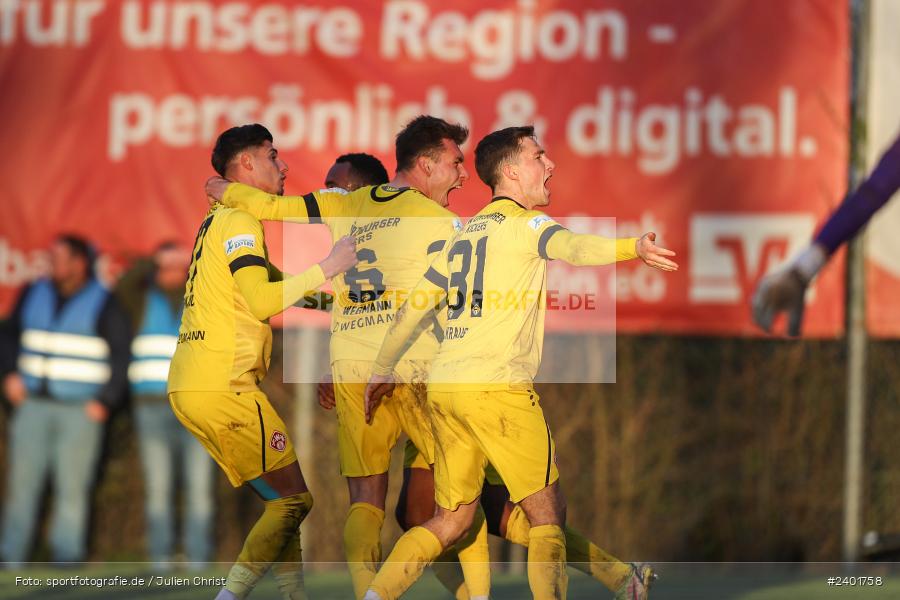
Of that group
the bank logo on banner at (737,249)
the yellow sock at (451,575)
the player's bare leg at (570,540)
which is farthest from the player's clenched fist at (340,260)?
the bank logo on banner at (737,249)

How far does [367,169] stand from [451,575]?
83.3 inches

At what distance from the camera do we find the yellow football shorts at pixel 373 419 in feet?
21.0

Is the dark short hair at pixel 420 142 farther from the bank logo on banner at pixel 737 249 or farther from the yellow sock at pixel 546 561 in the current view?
the bank logo on banner at pixel 737 249

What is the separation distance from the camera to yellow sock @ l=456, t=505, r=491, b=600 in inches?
247

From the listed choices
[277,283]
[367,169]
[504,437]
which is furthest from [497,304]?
[367,169]

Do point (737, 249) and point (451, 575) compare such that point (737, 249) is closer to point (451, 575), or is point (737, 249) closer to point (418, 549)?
point (451, 575)

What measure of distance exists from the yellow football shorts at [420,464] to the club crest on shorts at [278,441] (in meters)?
0.76

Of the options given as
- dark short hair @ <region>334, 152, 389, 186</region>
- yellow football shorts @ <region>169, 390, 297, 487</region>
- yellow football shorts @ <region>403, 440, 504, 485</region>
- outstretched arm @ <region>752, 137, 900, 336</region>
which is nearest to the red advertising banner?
dark short hair @ <region>334, 152, 389, 186</region>

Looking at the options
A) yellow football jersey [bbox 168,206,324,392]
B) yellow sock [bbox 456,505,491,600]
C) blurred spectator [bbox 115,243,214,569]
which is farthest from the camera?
blurred spectator [bbox 115,243,214,569]

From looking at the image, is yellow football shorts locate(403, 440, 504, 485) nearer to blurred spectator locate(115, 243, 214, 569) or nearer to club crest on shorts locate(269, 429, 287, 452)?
club crest on shorts locate(269, 429, 287, 452)

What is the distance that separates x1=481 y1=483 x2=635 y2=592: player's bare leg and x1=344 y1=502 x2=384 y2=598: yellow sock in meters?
0.55

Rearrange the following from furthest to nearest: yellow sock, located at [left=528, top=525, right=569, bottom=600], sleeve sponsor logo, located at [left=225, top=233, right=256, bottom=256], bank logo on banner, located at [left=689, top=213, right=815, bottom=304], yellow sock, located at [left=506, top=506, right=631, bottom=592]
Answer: bank logo on banner, located at [left=689, top=213, right=815, bottom=304]
yellow sock, located at [left=506, top=506, right=631, bottom=592]
sleeve sponsor logo, located at [left=225, top=233, right=256, bottom=256]
yellow sock, located at [left=528, top=525, right=569, bottom=600]

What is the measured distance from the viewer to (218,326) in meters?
6.10

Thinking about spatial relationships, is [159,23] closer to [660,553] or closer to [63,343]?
[63,343]
